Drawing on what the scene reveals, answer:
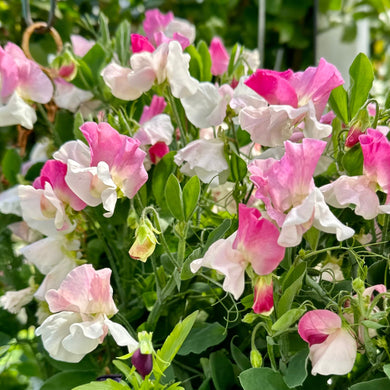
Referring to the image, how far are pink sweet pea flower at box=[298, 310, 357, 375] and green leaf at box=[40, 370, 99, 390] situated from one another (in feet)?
0.82

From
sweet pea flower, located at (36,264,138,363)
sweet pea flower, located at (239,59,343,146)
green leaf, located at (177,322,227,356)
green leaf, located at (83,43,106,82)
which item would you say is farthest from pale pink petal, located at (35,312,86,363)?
green leaf, located at (83,43,106,82)

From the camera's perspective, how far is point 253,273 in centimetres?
49

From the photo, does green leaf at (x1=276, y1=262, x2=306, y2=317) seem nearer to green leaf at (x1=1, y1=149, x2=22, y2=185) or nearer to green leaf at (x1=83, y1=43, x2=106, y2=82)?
green leaf at (x1=83, y1=43, x2=106, y2=82)

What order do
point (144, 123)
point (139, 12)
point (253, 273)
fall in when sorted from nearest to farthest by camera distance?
point (253, 273)
point (144, 123)
point (139, 12)

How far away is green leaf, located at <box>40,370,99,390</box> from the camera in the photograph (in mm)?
634

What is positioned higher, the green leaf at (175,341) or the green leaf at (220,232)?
the green leaf at (220,232)

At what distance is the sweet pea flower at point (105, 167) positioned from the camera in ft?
1.70

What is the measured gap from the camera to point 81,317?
0.52 m

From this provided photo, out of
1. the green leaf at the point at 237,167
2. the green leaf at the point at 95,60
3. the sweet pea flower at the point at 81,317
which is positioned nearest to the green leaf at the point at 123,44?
the green leaf at the point at 95,60

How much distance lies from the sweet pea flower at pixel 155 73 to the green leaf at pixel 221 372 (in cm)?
23

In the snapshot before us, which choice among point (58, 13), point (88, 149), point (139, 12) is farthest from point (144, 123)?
point (139, 12)

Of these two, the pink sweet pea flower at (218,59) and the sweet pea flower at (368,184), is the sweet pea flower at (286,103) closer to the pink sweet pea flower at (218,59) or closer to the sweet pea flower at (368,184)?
the sweet pea flower at (368,184)

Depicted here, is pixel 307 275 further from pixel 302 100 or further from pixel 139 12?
pixel 139 12

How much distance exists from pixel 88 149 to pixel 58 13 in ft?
3.10
